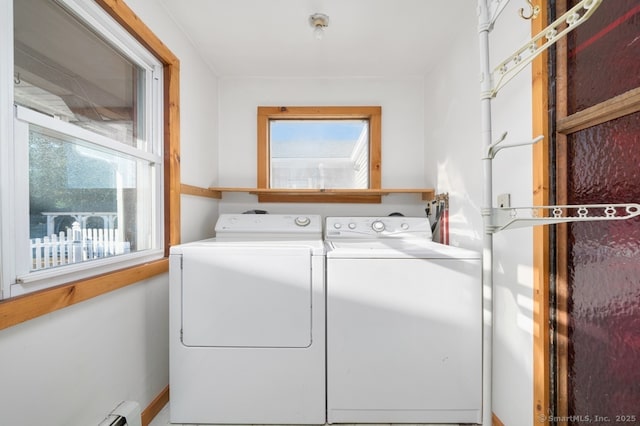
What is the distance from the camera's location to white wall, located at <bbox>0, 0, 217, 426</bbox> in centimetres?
90

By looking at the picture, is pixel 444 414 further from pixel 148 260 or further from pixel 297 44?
pixel 297 44

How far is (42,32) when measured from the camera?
3.34ft

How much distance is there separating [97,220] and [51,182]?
26cm

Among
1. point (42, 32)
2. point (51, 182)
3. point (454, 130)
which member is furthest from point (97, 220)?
point (454, 130)

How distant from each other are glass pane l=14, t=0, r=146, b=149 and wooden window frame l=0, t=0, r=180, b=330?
0.14 m

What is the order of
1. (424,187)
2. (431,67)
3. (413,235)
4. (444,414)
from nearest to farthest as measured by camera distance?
(444,414) → (413,235) → (431,67) → (424,187)

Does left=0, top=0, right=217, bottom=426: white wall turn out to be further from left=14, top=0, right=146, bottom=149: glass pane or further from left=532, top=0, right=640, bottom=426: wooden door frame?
left=532, top=0, right=640, bottom=426: wooden door frame

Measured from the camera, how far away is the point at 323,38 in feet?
5.97

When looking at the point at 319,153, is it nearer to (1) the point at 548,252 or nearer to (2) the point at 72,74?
(2) the point at 72,74

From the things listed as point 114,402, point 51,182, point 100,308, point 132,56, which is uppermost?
point 132,56

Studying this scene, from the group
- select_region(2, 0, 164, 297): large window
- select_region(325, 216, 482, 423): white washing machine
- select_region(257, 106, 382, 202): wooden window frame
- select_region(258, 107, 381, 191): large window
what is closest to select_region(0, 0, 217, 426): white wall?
select_region(2, 0, 164, 297): large window

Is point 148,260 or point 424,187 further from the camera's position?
point 424,187

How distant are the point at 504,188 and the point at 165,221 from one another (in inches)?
72.4

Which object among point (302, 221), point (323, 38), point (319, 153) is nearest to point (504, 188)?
point (302, 221)
